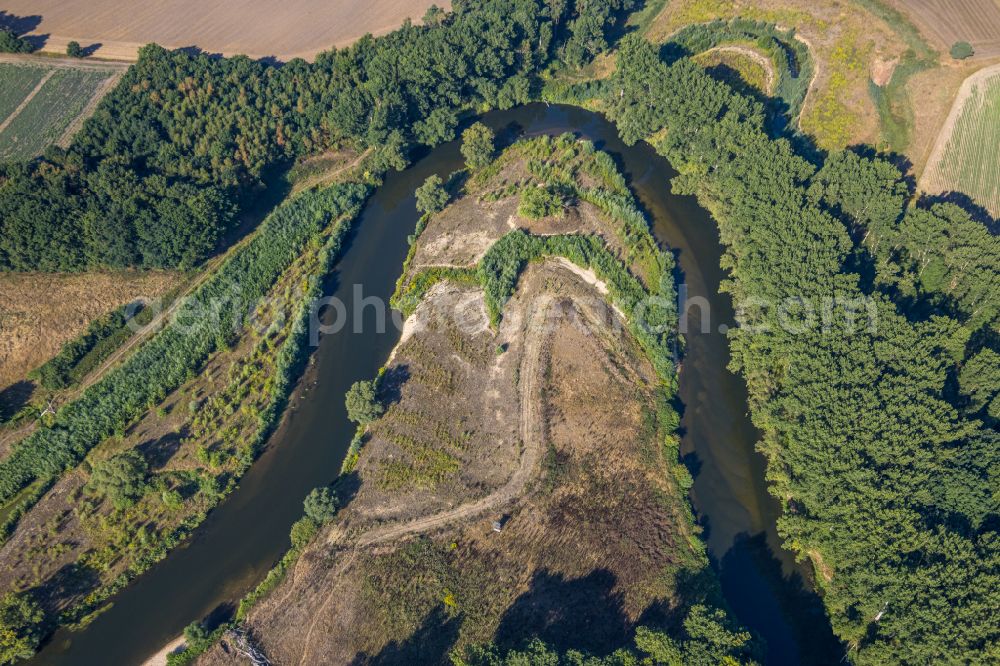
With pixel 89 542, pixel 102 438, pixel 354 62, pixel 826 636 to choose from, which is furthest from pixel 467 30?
pixel 826 636

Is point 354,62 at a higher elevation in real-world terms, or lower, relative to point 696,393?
higher

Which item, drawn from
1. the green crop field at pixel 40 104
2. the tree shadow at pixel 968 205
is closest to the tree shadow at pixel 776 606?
the tree shadow at pixel 968 205

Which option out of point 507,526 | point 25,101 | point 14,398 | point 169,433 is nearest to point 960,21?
point 507,526

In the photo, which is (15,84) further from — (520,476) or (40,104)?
(520,476)

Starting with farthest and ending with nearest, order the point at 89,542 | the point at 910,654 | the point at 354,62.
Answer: the point at 354,62, the point at 89,542, the point at 910,654

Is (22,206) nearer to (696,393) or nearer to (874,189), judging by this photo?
(696,393)

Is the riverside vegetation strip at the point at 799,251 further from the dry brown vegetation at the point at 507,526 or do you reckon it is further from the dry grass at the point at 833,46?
the dry brown vegetation at the point at 507,526
